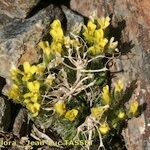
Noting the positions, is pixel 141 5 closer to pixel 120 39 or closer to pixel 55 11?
pixel 120 39

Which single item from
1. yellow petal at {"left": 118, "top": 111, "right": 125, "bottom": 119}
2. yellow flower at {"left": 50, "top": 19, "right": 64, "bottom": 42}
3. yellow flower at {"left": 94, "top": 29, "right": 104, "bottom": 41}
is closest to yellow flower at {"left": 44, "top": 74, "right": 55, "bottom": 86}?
yellow flower at {"left": 50, "top": 19, "right": 64, "bottom": 42}

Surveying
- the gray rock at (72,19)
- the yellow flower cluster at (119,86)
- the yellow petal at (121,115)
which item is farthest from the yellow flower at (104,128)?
the gray rock at (72,19)

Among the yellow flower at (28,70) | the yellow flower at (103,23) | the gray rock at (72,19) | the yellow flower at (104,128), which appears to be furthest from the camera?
the gray rock at (72,19)

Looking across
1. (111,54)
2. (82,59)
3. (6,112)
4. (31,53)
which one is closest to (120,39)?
(111,54)

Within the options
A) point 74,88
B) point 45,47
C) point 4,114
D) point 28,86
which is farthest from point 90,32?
point 4,114

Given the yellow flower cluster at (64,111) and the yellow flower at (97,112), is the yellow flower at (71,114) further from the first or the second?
the yellow flower at (97,112)

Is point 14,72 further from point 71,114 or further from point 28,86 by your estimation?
point 71,114

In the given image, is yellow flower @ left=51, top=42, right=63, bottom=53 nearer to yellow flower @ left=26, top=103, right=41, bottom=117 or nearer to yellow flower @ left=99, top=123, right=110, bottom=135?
yellow flower @ left=26, top=103, right=41, bottom=117
